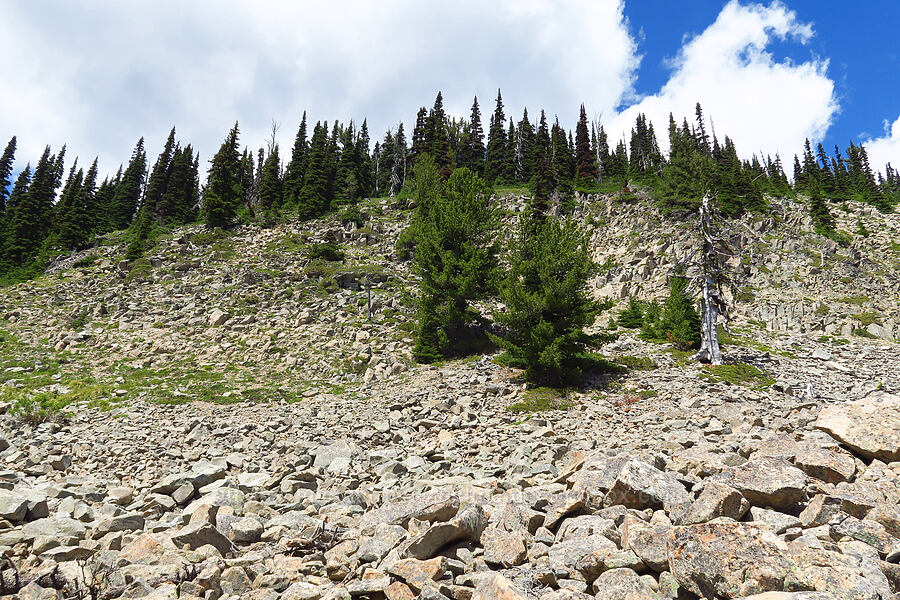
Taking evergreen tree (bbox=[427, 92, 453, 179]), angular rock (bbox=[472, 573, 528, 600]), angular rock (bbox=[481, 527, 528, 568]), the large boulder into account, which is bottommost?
angular rock (bbox=[481, 527, 528, 568])

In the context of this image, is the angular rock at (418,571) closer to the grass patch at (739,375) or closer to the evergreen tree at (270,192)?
the grass patch at (739,375)

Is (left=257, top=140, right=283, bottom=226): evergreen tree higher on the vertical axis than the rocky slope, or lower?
higher

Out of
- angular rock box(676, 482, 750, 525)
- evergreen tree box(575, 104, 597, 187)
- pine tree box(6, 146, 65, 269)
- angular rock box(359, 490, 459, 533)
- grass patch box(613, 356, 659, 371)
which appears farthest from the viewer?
evergreen tree box(575, 104, 597, 187)

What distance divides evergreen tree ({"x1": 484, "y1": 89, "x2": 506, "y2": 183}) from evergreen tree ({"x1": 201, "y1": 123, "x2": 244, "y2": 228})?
43924 mm

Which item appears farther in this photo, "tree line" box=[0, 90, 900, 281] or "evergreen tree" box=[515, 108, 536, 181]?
"evergreen tree" box=[515, 108, 536, 181]

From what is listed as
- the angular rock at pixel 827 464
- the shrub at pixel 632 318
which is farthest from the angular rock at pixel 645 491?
the shrub at pixel 632 318

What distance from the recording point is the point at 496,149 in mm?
81562

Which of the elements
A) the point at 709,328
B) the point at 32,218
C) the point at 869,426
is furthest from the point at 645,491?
the point at 32,218

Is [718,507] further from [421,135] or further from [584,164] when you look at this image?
Result: [421,135]

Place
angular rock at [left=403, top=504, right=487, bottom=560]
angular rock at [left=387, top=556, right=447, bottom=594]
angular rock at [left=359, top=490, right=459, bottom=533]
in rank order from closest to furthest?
angular rock at [left=387, top=556, right=447, bottom=594] → angular rock at [left=403, top=504, right=487, bottom=560] → angular rock at [left=359, top=490, right=459, bottom=533]

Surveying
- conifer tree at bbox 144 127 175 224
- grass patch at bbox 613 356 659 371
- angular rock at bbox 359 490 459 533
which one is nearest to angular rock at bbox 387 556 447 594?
angular rock at bbox 359 490 459 533

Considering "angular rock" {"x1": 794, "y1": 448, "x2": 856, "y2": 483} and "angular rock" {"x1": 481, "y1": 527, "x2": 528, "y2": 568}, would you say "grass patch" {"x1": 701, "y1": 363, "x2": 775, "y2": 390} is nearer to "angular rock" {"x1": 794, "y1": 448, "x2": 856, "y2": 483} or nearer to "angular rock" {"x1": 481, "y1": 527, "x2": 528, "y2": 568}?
"angular rock" {"x1": 794, "y1": 448, "x2": 856, "y2": 483}

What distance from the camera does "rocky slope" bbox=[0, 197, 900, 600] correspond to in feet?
14.9

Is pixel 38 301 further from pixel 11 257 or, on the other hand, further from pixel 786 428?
pixel 786 428
